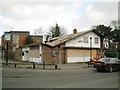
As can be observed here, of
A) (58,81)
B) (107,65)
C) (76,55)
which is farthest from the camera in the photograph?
(76,55)

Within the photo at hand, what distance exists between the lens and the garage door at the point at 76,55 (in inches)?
1754

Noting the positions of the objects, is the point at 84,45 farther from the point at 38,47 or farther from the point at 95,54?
the point at 38,47

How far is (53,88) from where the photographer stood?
44.5 feet

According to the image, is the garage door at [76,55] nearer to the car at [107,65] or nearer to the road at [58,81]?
the car at [107,65]

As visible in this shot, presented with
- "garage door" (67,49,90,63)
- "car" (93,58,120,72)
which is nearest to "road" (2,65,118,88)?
"car" (93,58,120,72)

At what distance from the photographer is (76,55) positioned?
45.4 meters

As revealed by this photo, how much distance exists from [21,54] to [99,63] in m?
28.1

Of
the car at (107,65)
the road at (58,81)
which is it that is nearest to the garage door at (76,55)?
the car at (107,65)

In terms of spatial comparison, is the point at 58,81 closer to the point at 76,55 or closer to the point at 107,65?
the point at 107,65

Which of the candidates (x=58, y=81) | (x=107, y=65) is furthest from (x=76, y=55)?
(x=58, y=81)

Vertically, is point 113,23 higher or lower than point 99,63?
higher

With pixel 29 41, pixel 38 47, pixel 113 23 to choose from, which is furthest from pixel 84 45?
pixel 113 23

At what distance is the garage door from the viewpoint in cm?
4456

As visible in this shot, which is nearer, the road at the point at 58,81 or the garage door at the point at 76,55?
the road at the point at 58,81
